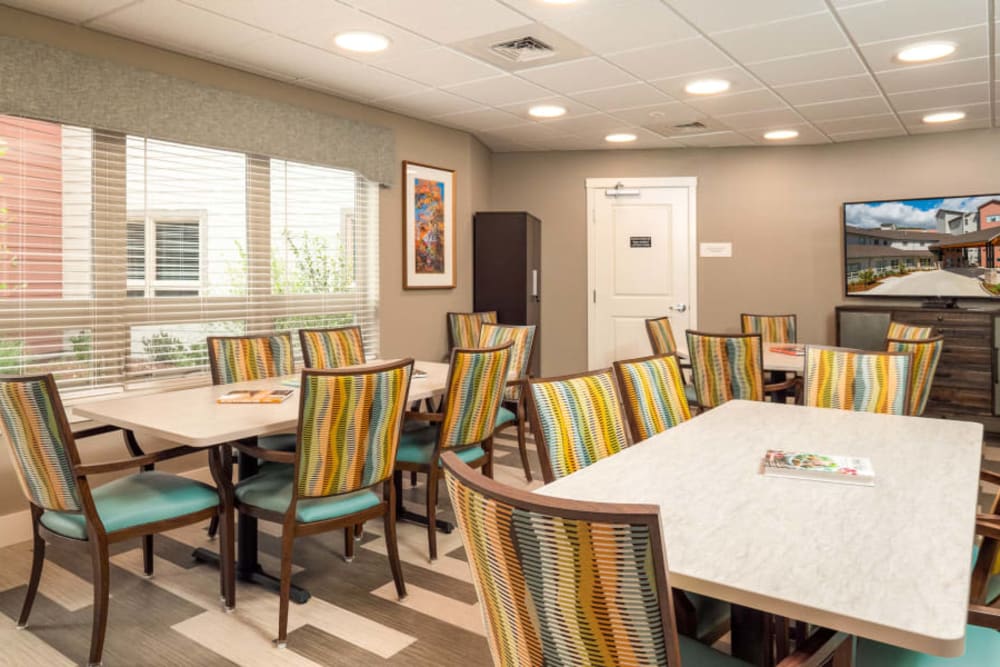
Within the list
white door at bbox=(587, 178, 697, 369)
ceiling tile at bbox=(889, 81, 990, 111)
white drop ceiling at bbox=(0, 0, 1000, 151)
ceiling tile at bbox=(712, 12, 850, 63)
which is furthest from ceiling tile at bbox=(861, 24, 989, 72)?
white door at bbox=(587, 178, 697, 369)

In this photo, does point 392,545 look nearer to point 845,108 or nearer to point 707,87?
point 707,87

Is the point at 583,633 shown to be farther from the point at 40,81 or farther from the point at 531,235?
the point at 531,235

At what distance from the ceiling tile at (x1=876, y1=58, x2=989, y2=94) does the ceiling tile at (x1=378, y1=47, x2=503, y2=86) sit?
7.76ft

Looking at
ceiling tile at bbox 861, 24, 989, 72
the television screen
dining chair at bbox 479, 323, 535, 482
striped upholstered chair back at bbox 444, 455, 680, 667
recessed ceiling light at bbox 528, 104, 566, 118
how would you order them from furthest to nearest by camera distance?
1. the television screen
2. recessed ceiling light at bbox 528, 104, 566, 118
3. dining chair at bbox 479, 323, 535, 482
4. ceiling tile at bbox 861, 24, 989, 72
5. striped upholstered chair back at bbox 444, 455, 680, 667

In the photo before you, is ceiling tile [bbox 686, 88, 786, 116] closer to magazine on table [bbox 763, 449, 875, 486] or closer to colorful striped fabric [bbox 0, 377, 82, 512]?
magazine on table [bbox 763, 449, 875, 486]

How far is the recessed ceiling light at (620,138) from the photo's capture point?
5.89 m

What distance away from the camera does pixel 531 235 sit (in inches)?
246

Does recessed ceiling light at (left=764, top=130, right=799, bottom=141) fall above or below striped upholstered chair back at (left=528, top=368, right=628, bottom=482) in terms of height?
above

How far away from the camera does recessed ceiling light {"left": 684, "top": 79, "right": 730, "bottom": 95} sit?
4277 millimetres

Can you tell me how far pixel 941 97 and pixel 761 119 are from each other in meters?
1.15

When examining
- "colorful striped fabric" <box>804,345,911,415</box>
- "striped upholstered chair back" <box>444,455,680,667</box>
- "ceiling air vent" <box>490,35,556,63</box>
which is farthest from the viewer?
"ceiling air vent" <box>490,35,556,63</box>

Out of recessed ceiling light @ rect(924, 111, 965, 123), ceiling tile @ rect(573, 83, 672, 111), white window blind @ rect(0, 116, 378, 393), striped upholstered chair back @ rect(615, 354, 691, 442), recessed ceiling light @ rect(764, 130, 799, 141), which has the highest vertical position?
recessed ceiling light @ rect(764, 130, 799, 141)

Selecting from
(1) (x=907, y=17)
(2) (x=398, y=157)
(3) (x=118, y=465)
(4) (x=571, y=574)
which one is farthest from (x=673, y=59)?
(4) (x=571, y=574)

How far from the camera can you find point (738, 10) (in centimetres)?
315
